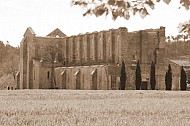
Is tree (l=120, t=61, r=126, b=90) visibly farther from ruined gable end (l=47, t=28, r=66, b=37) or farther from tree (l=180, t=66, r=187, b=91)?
ruined gable end (l=47, t=28, r=66, b=37)

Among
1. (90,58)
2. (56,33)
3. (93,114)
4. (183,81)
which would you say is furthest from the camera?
(56,33)

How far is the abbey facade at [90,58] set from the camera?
66062mm

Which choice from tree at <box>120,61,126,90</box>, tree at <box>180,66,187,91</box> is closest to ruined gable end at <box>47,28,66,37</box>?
tree at <box>120,61,126,90</box>

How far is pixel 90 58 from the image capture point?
261ft

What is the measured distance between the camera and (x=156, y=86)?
66062 millimetres

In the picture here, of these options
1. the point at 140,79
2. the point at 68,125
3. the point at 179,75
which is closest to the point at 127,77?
the point at 140,79

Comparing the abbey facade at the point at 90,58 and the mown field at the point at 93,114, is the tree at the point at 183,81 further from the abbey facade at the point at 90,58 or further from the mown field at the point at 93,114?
the mown field at the point at 93,114

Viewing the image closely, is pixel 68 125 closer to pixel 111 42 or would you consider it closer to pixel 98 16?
pixel 98 16

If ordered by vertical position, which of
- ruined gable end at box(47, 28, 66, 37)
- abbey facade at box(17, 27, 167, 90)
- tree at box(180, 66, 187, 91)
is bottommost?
tree at box(180, 66, 187, 91)

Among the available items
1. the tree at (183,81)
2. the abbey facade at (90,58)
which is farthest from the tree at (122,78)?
the tree at (183,81)

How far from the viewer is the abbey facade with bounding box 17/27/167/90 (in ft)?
217

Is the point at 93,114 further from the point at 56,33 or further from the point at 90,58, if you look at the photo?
the point at 56,33

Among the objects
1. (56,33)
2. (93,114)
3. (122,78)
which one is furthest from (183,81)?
(93,114)

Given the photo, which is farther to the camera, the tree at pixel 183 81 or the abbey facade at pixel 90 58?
the abbey facade at pixel 90 58
